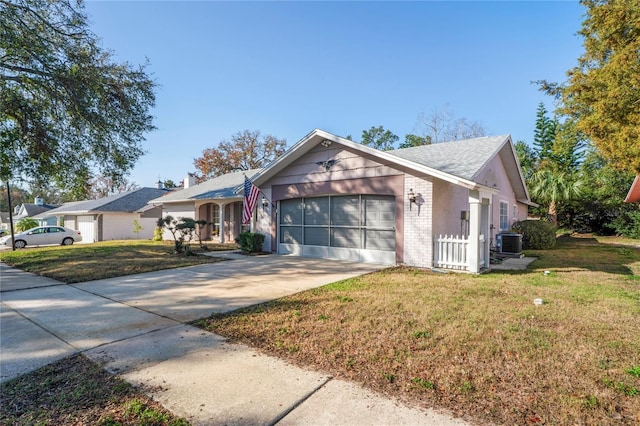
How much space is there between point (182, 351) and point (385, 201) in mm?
7642

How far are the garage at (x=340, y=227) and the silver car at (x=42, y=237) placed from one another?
19482 millimetres

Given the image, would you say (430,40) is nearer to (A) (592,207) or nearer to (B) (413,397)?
(B) (413,397)

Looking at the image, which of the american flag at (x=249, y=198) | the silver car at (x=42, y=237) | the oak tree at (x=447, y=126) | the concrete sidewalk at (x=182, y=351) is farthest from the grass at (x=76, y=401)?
the oak tree at (x=447, y=126)

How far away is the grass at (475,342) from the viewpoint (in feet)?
9.03

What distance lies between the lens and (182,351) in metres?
3.86

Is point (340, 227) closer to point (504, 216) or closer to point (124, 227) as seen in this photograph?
point (504, 216)

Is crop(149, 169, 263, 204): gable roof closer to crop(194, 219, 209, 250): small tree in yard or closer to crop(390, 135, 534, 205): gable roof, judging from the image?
crop(194, 219, 209, 250): small tree in yard

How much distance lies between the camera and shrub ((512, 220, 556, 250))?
15156 mm

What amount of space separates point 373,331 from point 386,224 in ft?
19.9

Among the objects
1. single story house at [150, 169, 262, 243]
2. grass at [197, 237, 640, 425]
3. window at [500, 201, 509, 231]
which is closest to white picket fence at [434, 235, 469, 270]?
grass at [197, 237, 640, 425]

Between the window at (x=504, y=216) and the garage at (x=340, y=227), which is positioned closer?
the garage at (x=340, y=227)

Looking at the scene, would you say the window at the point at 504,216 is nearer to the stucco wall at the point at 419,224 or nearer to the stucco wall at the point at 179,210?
the stucco wall at the point at 419,224

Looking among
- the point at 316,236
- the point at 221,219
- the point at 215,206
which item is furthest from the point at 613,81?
the point at 215,206

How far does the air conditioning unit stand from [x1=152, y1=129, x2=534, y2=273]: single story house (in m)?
0.84
